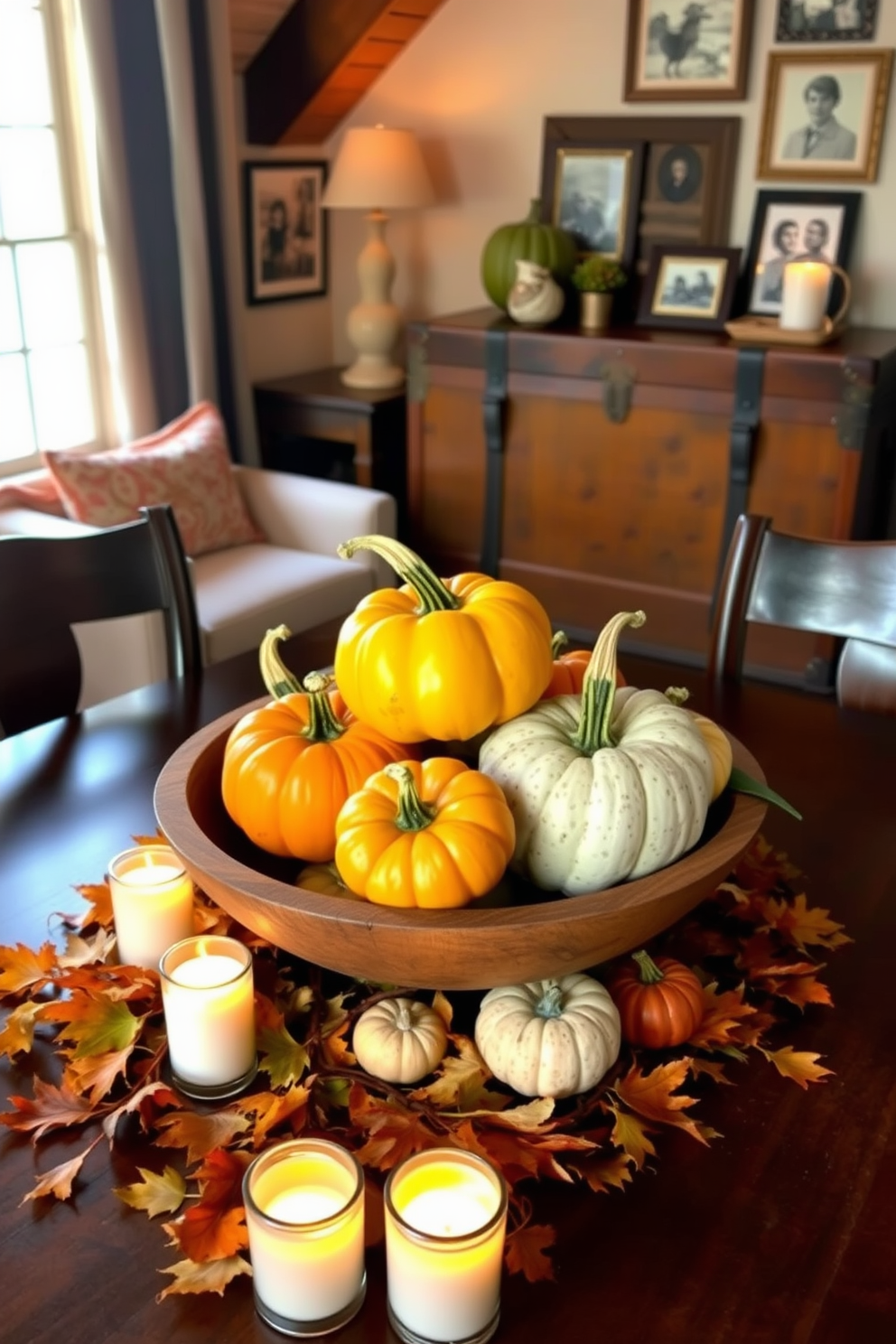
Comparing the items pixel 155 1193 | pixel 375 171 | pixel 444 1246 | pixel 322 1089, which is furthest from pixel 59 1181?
pixel 375 171

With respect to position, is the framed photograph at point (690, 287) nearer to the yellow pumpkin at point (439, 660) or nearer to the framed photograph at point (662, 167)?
the framed photograph at point (662, 167)

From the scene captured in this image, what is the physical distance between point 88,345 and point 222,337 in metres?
0.40

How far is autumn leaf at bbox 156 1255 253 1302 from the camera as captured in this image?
2.40 feet

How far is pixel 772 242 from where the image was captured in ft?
11.4

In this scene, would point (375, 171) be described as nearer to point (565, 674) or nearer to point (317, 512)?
point (317, 512)

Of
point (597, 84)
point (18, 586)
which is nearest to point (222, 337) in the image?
point (597, 84)

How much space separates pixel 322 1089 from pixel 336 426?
310 cm

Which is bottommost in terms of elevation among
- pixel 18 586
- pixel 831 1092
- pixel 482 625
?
pixel 831 1092

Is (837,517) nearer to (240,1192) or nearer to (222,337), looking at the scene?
(222,337)

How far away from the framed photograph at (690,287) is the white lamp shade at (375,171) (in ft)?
2.56

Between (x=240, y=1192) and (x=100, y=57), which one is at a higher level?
(x=100, y=57)

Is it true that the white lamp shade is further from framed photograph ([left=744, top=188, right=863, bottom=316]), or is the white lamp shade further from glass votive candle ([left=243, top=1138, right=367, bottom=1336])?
glass votive candle ([left=243, top=1138, right=367, bottom=1336])

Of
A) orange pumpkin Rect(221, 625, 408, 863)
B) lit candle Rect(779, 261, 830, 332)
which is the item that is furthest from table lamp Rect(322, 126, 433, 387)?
orange pumpkin Rect(221, 625, 408, 863)

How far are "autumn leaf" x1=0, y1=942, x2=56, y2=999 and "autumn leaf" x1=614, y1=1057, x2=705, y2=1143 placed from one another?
0.47m
